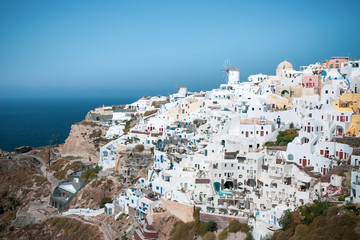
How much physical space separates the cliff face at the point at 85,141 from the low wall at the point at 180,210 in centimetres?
2760

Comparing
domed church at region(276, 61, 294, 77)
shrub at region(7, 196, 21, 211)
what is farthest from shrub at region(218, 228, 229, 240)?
shrub at region(7, 196, 21, 211)

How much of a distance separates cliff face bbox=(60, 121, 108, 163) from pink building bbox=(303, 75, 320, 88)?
31430 mm

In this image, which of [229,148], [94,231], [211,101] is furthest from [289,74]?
[94,231]

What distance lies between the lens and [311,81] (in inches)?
1759

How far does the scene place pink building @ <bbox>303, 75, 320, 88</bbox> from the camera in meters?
44.2

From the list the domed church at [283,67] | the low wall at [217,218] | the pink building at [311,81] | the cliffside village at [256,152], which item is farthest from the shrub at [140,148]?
the domed church at [283,67]

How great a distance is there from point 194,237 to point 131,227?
28.8 feet

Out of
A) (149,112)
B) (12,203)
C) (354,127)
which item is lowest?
(12,203)

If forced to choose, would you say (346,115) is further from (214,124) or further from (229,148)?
(214,124)

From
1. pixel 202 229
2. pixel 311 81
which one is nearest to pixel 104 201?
pixel 202 229

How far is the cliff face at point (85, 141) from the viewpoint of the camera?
196ft

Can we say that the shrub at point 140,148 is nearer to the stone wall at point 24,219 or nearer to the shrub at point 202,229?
the stone wall at point 24,219

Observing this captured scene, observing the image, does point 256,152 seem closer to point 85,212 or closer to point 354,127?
point 354,127

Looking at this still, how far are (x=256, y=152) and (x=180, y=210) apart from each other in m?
9.18
